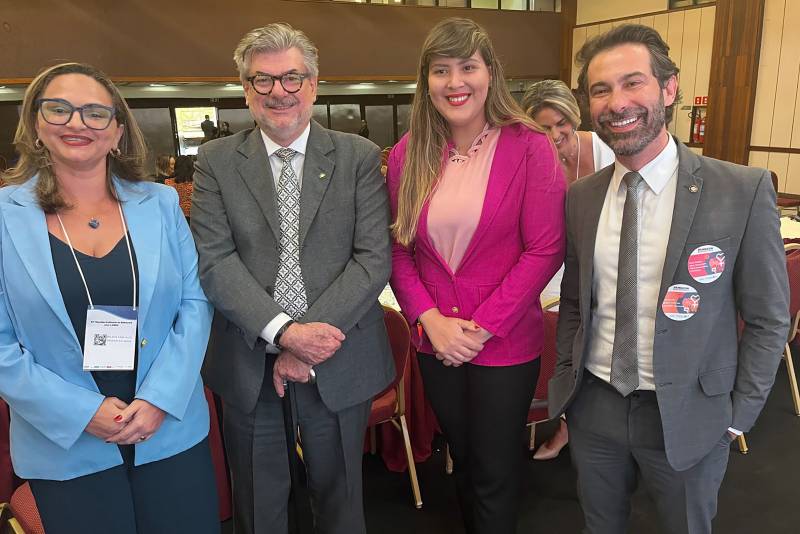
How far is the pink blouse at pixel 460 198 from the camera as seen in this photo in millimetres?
→ 1828

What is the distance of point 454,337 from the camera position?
1.83 metres

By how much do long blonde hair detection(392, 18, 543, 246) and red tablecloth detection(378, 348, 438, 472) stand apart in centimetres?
132

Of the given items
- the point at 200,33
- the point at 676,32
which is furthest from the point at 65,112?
the point at 676,32

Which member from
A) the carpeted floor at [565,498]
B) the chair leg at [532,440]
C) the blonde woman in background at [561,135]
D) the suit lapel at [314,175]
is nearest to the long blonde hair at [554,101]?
the blonde woman in background at [561,135]

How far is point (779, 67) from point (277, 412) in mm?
8328

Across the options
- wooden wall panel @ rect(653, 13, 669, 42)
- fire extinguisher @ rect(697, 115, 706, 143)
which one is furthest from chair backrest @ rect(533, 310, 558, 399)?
wooden wall panel @ rect(653, 13, 669, 42)

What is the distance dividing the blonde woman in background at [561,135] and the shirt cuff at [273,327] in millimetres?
1688

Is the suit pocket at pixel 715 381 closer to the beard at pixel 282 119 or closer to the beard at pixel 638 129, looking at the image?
the beard at pixel 638 129

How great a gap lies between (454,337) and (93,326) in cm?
102

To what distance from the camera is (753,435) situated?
339cm

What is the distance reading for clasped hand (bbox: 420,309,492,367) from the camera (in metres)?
1.83

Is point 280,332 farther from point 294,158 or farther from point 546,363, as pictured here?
point 546,363

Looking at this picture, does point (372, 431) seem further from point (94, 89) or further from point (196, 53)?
point (196, 53)

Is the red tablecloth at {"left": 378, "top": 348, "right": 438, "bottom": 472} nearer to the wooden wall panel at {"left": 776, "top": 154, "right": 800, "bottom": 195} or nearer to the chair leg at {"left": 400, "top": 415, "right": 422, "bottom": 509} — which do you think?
the chair leg at {"left": 400, "top": 415, "right": 422, "bottom": 509}
